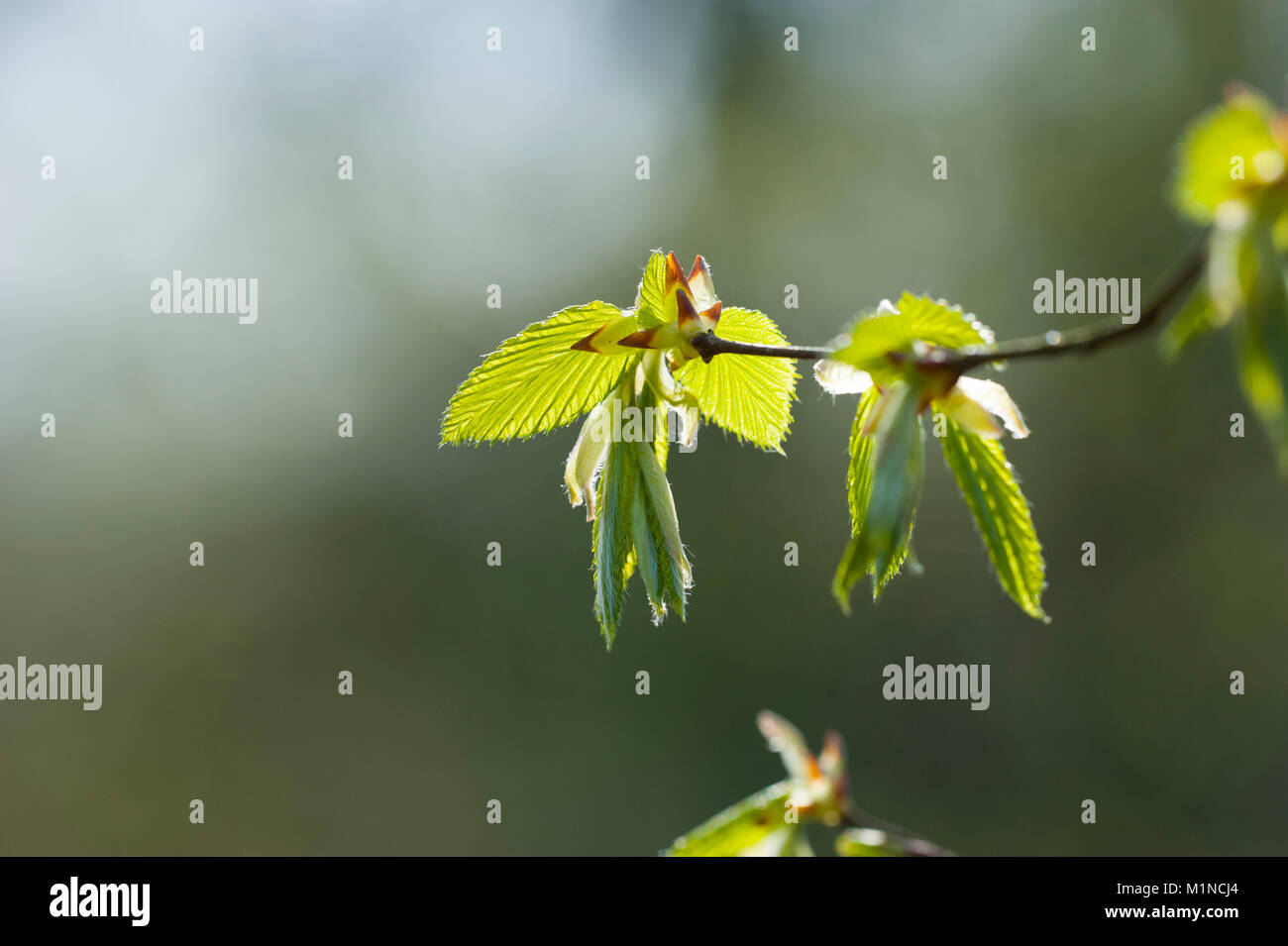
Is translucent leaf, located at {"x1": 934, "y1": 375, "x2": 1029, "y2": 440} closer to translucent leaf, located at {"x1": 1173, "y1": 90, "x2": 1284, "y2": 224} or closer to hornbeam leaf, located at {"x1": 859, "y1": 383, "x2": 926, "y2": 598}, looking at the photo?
hornbeam leaf, located at {"x1": 859, "y1": 383, "x2": 926, "y2": 598}

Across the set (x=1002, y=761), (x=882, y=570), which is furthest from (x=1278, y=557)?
(x=882, y=570)

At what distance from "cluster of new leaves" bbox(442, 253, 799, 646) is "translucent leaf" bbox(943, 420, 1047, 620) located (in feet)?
0.65

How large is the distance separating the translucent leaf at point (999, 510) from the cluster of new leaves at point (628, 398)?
0.20 metres

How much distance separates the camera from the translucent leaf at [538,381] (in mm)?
833

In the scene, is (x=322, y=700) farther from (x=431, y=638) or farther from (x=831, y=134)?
(x=831, y=134)

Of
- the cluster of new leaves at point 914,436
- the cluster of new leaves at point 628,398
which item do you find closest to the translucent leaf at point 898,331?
the cluster of new leaves at point 914,436

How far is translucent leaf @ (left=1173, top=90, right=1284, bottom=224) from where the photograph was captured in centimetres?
42

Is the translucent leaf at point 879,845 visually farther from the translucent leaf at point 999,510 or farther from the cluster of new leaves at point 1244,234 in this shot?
the cluster of new leaves at point 1244,234

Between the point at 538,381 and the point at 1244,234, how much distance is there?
21.8 inches

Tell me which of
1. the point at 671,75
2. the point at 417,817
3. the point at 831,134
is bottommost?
the point at 417,817

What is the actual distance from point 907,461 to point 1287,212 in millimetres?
214

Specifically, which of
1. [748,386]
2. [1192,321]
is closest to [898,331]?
[1192,321]

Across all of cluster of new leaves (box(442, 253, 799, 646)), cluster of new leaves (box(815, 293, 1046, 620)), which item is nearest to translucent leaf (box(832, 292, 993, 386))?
cluster of new leaves (box(815, 293, 1046, 620))
